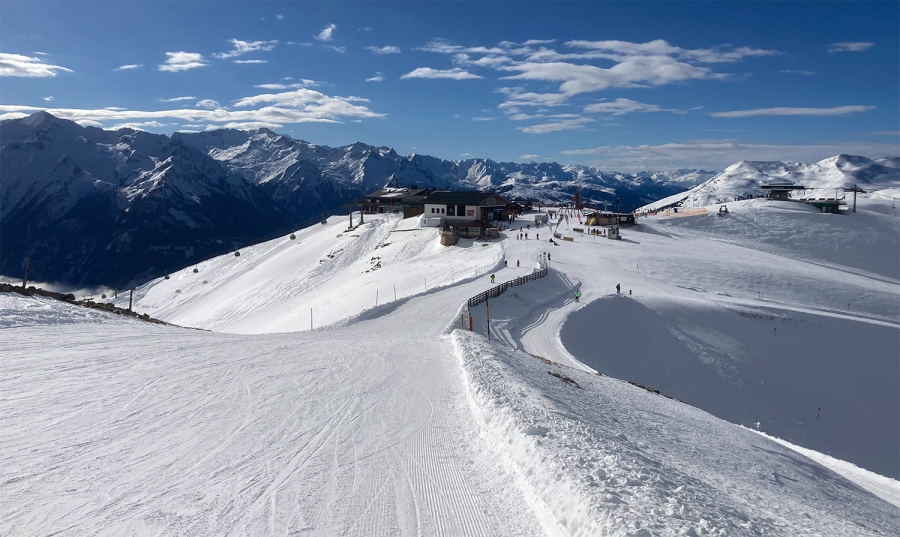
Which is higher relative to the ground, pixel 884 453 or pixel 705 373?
pixel 705 373

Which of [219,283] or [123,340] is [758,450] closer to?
[123,340]

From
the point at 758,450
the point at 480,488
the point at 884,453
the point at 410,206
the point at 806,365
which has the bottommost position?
the point at 884,453

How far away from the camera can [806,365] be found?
112 feet

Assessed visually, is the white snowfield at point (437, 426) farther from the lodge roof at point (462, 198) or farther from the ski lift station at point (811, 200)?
the ski lift station at point (811, 200)

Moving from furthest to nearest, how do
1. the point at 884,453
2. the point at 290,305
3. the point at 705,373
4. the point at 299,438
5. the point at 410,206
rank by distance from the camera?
the point at 410,206, the point at 290,305, the point at 705,373, the point at 884,453, the point at 299,438

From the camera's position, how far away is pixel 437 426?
1147cm

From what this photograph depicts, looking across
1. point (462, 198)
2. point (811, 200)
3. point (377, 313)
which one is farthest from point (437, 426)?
point (811, 200)

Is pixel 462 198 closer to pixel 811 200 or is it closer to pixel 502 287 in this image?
pixel 502 287

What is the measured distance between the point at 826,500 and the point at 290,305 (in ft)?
148

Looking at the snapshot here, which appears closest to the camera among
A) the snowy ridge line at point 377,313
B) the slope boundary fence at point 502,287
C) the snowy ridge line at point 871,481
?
the snowy ridge line at point 871,481

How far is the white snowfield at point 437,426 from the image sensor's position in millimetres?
7703

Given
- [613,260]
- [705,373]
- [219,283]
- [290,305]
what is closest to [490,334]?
[705,373]

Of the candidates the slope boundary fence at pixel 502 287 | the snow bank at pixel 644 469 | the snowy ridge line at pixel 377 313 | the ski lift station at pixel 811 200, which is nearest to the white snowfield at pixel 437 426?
the snow bank at pixel 644 469

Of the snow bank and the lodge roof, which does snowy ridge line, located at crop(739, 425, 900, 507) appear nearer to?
the snow bank
